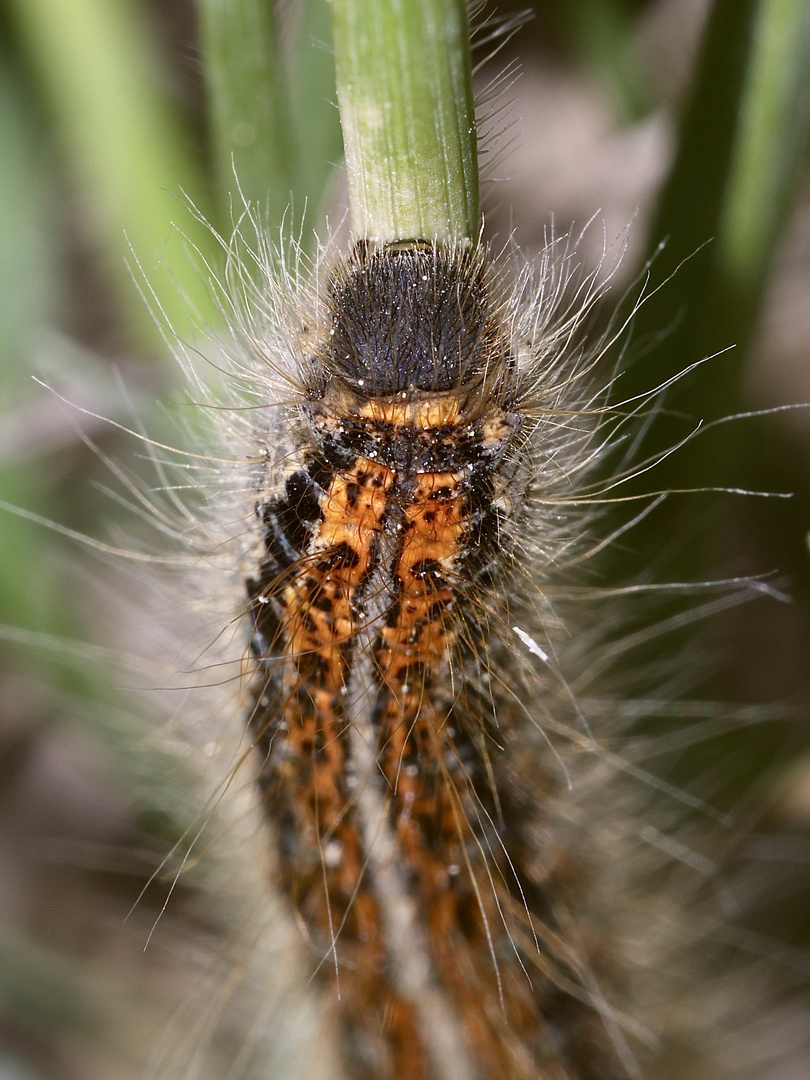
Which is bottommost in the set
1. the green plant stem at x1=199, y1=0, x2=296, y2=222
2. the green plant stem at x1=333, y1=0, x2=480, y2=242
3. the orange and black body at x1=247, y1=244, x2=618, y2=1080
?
the orange and black body at x1=247, y1=244, x2=618, y2=1080

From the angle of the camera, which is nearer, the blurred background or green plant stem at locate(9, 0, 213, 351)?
the blurred background

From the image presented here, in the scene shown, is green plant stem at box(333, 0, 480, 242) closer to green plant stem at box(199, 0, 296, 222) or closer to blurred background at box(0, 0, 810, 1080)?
green plant stem at box(199, 0, 296, 222)

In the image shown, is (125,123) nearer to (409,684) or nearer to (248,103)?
(248,103)

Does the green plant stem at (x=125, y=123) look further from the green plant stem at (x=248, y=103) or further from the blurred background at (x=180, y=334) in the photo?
the green plant stem at (x=248, y=103)

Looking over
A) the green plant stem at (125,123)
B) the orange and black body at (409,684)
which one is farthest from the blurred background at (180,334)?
the orange and black body at (409,684)

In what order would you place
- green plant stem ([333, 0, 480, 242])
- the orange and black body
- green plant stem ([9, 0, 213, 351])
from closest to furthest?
green plant stem ([333, 0, 480, 242]) < the orange and black body < green plant stem ([9, 0, 213, 351])

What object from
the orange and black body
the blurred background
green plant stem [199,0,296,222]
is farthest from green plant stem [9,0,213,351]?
the orange and black body

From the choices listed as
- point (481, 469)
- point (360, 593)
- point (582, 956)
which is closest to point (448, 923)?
point (582, 956)

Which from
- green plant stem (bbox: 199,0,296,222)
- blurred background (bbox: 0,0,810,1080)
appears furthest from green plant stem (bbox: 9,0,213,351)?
green plant stem (bbox: 199,0,296,222)

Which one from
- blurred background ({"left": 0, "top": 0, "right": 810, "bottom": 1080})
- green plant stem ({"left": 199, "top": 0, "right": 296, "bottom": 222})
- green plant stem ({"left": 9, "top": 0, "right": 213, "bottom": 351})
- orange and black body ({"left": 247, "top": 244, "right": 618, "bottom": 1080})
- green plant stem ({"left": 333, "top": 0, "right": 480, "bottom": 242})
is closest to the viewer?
green plant stem ({"left": 333, "top": 0, "right": 480, "bottom": 242})

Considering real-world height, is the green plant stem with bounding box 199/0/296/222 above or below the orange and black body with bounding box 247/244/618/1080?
above
